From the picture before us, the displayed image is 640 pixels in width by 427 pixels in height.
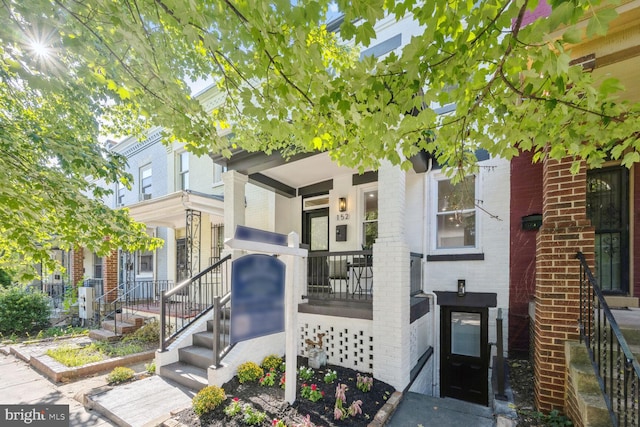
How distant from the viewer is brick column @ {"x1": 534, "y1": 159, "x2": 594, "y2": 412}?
3322 mm

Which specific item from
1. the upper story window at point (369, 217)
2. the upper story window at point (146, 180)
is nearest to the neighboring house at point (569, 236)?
the upper story window at point (369, 217)

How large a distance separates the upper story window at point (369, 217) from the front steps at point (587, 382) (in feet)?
13.7

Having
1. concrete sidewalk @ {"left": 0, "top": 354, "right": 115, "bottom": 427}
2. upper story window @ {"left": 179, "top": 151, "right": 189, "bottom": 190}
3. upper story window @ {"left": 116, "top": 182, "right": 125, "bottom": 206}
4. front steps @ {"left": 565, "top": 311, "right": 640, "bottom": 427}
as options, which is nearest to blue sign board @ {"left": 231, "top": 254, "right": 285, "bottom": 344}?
concrete sidewalk @ {"left": 0, "top": 354, "right": 115, "bottom": 427}

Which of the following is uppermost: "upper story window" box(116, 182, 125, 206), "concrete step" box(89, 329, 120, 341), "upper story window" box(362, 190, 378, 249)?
"upper story window" box(116, 182, 125, 206)

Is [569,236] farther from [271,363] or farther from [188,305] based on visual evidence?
[188,305]

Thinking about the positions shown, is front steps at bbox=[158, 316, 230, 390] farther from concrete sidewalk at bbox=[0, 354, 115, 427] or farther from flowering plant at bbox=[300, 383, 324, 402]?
flowering plant at bbox=[300, 383, 324, 402]

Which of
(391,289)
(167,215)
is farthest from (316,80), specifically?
(167,215)

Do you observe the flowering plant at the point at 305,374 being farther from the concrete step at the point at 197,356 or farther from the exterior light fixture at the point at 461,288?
the exterior light fixture at the point at 461,288

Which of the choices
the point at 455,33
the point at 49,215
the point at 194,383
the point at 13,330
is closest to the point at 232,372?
the point at 194,383

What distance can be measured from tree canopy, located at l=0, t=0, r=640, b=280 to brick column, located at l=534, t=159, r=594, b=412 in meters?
0.53

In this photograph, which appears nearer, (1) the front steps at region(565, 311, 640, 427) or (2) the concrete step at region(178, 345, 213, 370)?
(1) the front steps at region(565, 311, 640, 427)

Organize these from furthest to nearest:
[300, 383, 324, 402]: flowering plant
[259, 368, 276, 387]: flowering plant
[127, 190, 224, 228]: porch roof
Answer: [127, 190, 224, 228]: porch roof → [259, 368, 276, 387]: flowering plant → [300, 383, 324, 402]: flowering plant

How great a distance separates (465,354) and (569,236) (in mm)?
3516

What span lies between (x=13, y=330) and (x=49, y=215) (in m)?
8.49
